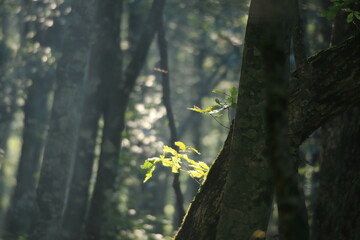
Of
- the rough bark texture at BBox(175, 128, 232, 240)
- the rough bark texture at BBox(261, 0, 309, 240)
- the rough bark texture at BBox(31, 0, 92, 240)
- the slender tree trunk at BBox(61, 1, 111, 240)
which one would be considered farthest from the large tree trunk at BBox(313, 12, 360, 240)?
the rough bark texture at BBox(31, 0, 92, 240)

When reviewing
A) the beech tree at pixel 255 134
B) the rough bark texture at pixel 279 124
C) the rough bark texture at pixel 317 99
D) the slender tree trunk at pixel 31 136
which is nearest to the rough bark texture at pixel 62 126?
the slender tree trunk at pixel 31 136

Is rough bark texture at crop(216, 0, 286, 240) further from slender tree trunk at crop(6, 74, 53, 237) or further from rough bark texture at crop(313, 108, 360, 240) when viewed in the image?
slender tree trunk at crop(6, 74, 53, 237)

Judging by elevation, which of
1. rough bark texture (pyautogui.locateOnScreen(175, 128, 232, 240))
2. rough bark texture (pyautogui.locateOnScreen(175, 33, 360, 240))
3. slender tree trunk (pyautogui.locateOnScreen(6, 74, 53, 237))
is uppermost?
slender tree trunk (pyautogui.locateOnScreen(6, 74, 53, 237))

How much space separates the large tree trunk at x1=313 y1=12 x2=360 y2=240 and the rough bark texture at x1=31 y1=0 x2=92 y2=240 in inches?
240

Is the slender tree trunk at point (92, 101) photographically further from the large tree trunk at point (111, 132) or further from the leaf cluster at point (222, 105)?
the leaf cluster at point (222, 105)

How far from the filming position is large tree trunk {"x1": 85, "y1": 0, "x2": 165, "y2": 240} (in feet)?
31.1

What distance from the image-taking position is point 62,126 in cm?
1088

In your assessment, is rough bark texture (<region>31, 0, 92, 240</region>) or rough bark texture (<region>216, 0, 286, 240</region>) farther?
rough bark texture (<region>31, 0, 92, 240</region>)

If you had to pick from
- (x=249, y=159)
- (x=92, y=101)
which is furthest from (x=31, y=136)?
(x=249, y=159)

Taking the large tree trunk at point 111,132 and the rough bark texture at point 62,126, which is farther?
the rough bark texture at point 62,126

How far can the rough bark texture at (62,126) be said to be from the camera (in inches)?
420

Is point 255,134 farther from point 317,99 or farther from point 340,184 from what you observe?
point 340,184

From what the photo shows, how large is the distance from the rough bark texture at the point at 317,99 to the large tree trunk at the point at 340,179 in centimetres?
135

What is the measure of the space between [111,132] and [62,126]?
1.61m
